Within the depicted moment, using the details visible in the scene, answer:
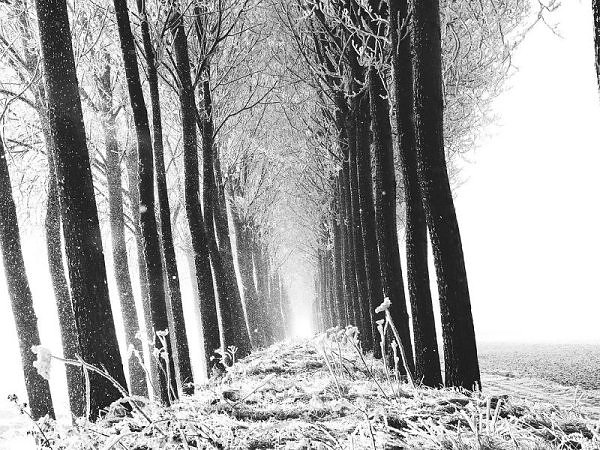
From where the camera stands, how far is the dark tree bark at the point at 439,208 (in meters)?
3.89

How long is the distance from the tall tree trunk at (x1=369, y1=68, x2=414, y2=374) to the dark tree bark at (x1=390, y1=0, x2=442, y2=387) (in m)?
0.99

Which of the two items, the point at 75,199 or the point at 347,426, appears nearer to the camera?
the point at 347,426

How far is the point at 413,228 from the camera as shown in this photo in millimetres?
4840

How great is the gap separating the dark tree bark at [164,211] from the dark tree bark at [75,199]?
1.77m

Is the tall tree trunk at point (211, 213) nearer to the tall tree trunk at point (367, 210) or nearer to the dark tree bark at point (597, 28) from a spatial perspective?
the tall tree trunk at point (367, 210)

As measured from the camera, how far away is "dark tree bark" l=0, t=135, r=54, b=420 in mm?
6145

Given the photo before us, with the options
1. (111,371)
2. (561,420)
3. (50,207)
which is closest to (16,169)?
(50,207)

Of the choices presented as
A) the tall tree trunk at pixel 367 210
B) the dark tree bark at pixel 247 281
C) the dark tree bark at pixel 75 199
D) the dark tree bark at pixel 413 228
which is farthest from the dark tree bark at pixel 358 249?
the dark tree bark at pixel 247 281

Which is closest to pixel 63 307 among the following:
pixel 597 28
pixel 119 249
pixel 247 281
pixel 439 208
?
pixel 119 249

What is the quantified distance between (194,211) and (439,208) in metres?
4.33

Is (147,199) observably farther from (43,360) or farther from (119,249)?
(119,249)

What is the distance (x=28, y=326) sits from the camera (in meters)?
6.25

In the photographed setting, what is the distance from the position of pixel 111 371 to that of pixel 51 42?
291 cm

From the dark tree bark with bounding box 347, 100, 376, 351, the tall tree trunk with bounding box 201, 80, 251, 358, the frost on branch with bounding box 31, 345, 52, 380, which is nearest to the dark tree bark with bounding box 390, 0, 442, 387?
the dark tree bark with bounding box 347, 100, 376, 351
